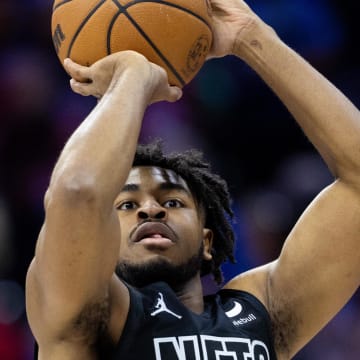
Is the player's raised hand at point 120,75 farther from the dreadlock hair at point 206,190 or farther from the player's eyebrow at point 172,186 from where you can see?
the dreadlock hair at point 206,190

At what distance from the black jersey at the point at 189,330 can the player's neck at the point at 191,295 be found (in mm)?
37

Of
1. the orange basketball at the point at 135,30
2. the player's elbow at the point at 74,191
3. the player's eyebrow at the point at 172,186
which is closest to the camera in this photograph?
the player's elbow at the point at 74,191

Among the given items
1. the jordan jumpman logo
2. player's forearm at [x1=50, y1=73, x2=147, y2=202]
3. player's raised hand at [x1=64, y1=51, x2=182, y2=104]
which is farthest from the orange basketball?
the jordan jumpman logo

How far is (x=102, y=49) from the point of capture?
8.83 feet

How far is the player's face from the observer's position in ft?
9.69

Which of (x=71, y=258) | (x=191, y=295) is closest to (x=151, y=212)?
(x=191, y=295)

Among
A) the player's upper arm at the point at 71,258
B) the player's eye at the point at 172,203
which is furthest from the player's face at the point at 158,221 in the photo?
the player's upper arm at the point at 71,258

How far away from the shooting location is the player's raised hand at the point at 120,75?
2.55m

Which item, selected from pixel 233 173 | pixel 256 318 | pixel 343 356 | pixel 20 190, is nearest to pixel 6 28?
pixel 20 190

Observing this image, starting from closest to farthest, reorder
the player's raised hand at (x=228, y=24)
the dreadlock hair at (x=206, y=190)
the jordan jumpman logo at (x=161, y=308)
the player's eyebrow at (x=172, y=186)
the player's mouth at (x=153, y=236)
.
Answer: the jordan jumpman logo at (x=161, y=308)
the player's mouth at (x=153, y=236)
the player's raised hand at (x=228, y=24)
the player's eyebrow at (x=172, y=186)
the dreadlock hair at (x=206, y=190)

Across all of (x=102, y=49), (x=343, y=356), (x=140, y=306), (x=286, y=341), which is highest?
(x=102, y=49)

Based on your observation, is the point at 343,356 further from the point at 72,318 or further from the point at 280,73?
the point at 72,318

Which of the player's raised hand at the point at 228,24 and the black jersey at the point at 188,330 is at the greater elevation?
the player's raised hand at the point at 228,24

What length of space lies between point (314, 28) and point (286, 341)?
11.9 feet
